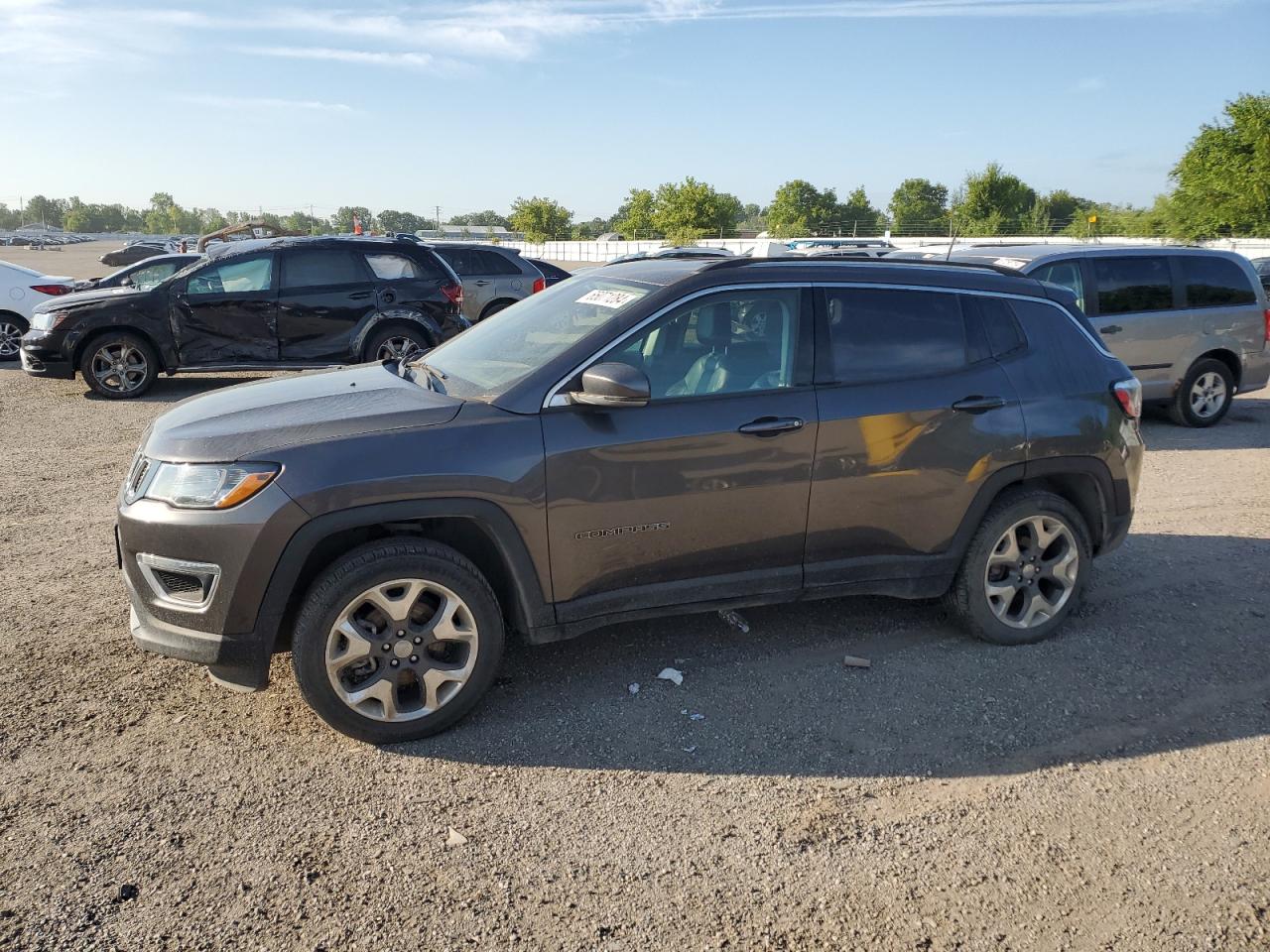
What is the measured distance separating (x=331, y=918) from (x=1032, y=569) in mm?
3527

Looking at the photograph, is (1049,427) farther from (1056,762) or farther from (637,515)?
(637,515)

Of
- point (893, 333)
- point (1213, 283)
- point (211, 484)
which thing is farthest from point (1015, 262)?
point (211, 484)

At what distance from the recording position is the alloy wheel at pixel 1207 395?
410 inches

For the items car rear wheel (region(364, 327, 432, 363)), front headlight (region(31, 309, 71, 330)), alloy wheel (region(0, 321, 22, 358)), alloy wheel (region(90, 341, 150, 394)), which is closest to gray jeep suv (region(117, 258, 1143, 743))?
car rear wheel (region(364, 327, 432, 363))

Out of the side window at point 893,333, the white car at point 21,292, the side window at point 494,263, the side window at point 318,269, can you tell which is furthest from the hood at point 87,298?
the side window at point 893,333

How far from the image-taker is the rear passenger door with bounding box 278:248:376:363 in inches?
454

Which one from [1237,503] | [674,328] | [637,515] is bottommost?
[1237,503]

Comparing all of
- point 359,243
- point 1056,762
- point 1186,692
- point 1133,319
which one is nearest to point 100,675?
point 1056,762

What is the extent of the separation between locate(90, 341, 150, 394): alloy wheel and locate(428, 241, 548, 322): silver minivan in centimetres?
496

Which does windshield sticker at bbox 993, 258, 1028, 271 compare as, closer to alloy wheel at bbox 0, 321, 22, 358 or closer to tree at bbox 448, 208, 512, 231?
alloy wheel at bbox 0, 321, 22, 358

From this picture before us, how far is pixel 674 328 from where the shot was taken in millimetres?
4160

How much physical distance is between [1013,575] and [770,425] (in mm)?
1578

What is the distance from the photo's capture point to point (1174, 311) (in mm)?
10086

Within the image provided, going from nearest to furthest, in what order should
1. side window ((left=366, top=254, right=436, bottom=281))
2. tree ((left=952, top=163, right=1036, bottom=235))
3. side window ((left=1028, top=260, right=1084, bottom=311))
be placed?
side window ((left=1028, top=260, right=1084, bottom=311)) < side window ((left=366, top=254, right=436, bottom=281)) < tree ((left=952, top=163, right=1036, bottom=235))
